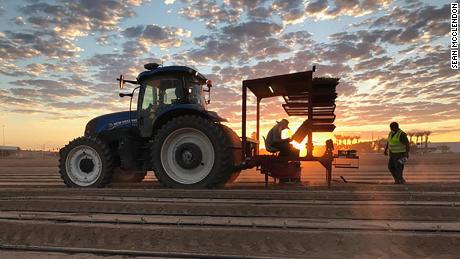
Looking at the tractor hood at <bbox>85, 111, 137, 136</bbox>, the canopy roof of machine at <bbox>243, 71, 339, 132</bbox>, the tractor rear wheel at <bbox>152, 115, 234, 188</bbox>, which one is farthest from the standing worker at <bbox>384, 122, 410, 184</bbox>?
the tractor hood at <bbox>85, 111, 137, 136</bbox>

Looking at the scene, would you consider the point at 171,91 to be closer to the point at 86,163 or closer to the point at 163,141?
the point at 163,141

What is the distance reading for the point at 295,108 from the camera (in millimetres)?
10375

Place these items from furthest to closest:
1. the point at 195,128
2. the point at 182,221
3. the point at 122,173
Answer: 1. the point at 122,173
2. the point at 195,128
3. the point at 182,221

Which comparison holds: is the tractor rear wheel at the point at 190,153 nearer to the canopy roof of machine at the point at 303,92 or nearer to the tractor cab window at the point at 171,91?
the tractor cab window at the point at 171,91

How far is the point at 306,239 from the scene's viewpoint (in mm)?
3934

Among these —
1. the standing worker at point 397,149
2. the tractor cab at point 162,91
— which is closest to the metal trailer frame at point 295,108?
the tractor cab at point 162,91

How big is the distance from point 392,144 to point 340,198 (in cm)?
498

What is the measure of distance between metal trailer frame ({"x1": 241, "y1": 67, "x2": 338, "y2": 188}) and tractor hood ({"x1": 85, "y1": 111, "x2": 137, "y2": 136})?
2.78m

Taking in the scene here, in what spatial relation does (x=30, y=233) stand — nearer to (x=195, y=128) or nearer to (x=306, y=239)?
(x=306, y=239)

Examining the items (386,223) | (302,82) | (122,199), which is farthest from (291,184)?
(386,223)

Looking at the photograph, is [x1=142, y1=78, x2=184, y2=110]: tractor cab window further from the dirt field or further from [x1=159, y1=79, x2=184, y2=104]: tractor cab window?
the dirt field

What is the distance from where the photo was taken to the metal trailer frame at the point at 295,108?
8.39m

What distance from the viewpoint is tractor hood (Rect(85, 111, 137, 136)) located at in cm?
1005

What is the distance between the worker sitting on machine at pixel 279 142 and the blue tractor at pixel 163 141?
0.70 meters
